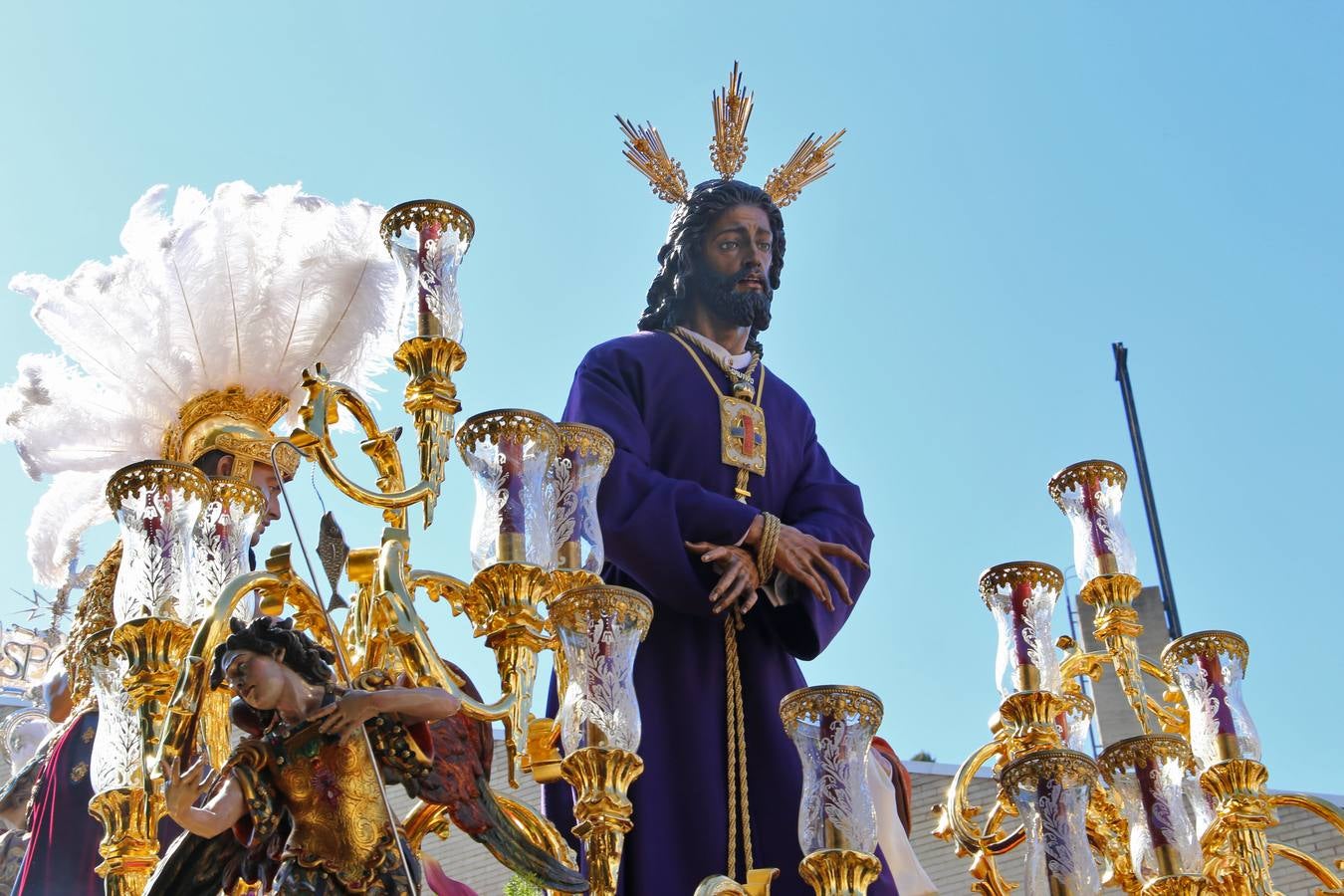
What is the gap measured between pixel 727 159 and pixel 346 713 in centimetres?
341

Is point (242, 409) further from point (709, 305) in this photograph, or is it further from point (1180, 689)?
point (1180, 689)

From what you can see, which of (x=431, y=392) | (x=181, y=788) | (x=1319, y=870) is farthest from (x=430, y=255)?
(x=1319, y=870)

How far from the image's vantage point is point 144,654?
4.19m

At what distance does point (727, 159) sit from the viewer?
6887 mm

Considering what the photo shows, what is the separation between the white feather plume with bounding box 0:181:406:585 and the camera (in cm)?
552

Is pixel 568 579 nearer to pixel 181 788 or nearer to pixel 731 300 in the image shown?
pixel 181 788

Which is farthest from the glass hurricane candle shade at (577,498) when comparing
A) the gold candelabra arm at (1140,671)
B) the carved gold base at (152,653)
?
the gold candelabra arm at (1140,671)

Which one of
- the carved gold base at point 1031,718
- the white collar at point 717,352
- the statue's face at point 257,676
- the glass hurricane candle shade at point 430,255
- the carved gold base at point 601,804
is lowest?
the carved gold base at point 601,804

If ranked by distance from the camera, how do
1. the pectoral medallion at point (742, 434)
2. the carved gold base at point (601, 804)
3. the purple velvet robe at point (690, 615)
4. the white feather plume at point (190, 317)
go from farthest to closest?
the pectoral medallion at point (742, 434)
the white feather plume at point (190, 317)
the purple velvet robe at point (690, 615)
the carved gold base at point (601, 804)

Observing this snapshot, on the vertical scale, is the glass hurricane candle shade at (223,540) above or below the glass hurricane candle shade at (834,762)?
above

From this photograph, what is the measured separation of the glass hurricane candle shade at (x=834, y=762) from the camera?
4.37m

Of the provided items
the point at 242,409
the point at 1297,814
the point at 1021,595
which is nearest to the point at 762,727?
the point at 1021,595

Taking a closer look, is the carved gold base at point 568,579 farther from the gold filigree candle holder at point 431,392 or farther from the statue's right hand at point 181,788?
the statue's right hand at point 181,788

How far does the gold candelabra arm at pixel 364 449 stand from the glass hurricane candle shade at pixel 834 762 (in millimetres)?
1031
